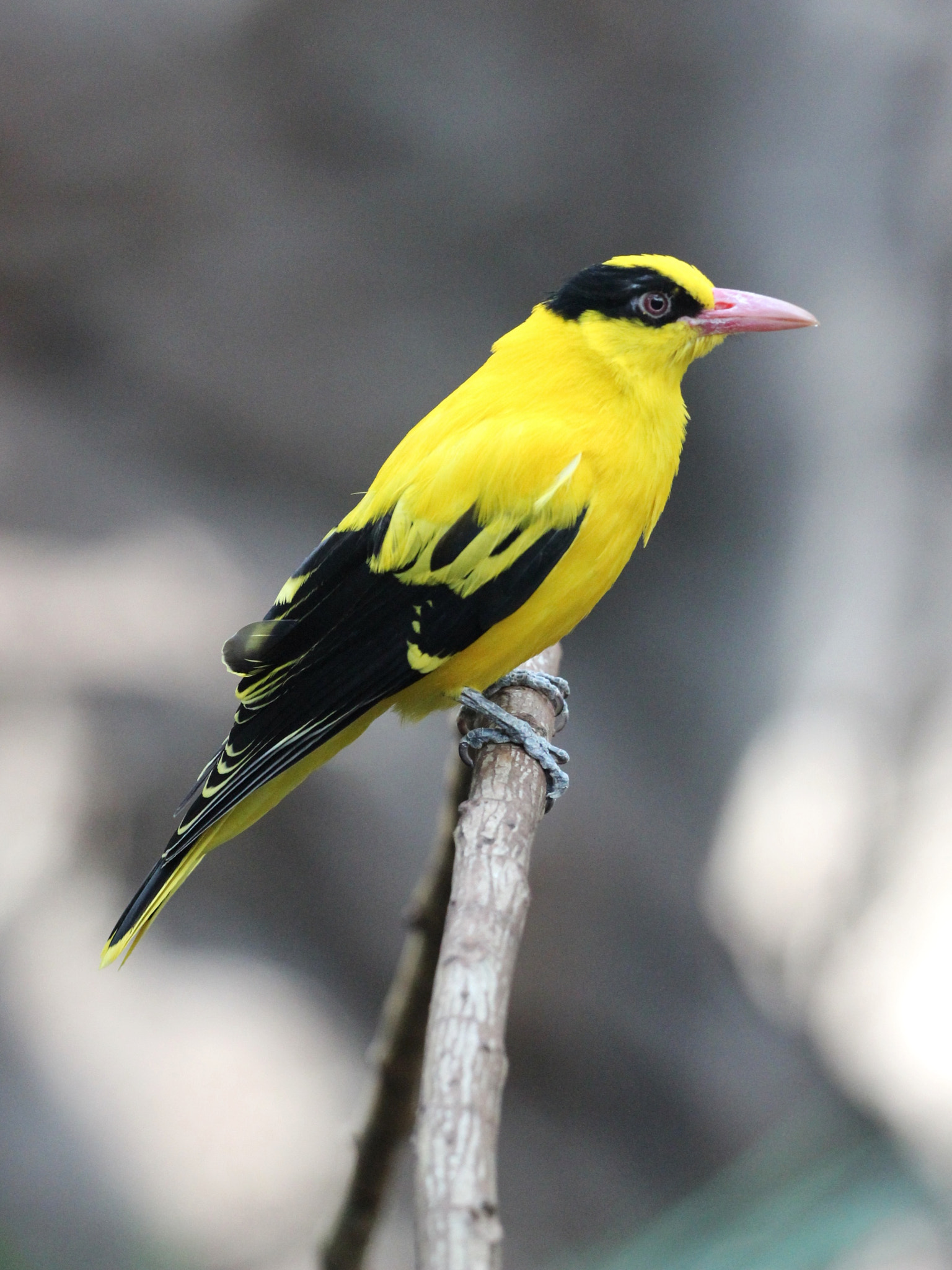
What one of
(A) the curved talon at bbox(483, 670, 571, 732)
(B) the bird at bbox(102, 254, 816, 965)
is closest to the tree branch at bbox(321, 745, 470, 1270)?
(A) the curved talon at bbox(483, 670, 571, 732)

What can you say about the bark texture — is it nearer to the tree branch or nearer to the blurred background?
the tree branch

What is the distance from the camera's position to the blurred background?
3887 millimetres

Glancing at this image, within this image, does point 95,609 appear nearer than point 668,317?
No

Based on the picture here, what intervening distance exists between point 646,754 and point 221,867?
1.82m

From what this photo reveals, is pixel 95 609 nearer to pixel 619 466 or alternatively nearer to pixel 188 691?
pixel 188 691

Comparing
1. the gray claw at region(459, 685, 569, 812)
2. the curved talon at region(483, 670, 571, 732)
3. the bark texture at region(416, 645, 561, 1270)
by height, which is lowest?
the bark texture at region(416, 645, 561, 1270)

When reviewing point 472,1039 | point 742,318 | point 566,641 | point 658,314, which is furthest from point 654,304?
point 566,641

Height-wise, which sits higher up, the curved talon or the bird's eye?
the bird's eye

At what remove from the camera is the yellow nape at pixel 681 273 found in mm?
2250

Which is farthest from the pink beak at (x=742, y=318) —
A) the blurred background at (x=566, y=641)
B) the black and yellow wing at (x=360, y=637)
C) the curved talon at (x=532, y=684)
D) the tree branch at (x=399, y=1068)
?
the blurred background at (x=566, y=641)

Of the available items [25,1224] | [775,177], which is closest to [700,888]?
[25,1224]

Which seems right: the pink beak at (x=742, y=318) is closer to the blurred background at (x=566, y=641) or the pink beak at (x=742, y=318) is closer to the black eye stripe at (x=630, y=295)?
the black eye stripe at (x=630, y=295)

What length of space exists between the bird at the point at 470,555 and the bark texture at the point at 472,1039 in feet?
1.13

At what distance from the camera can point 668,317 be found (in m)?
2.26
